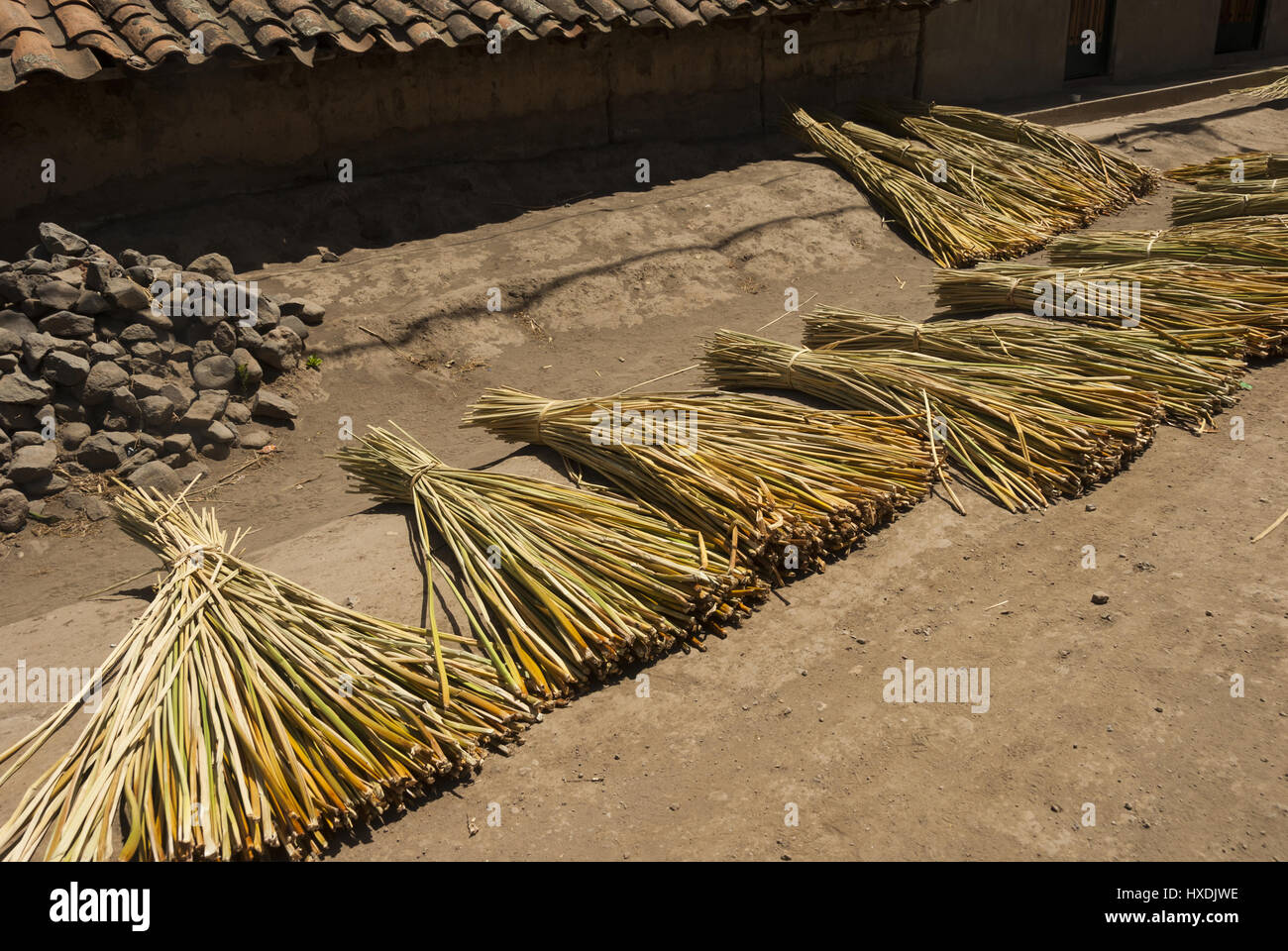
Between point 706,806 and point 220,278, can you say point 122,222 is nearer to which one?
point 220,278

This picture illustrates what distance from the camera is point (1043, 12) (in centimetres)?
989

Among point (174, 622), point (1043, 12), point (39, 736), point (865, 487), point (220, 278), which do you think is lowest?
point (39, 736)

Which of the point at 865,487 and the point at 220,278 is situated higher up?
the point at 220,278

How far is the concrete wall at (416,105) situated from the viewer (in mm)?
5512

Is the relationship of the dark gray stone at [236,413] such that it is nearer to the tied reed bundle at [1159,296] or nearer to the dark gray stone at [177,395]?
the dark gray stone at [177,395]

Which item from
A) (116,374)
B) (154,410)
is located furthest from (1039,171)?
(116,374)

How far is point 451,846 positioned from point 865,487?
6.52 feet

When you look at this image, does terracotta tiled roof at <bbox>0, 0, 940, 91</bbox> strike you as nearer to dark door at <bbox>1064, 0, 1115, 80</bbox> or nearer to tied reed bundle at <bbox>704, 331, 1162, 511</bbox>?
tied reed bundle at <bbox>704, 331, 1162, 511</bbox>

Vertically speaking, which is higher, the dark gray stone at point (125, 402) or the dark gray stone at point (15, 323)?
the dark gray stone at point (15, 323)

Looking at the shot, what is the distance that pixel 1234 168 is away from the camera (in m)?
7.73

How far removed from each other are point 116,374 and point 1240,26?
528 inches

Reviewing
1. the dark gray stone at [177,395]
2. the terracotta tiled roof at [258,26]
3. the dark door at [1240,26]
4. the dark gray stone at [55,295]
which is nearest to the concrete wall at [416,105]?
the terracotta tiled roof at [258,26]

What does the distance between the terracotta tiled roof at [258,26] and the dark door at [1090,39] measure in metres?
5.68
